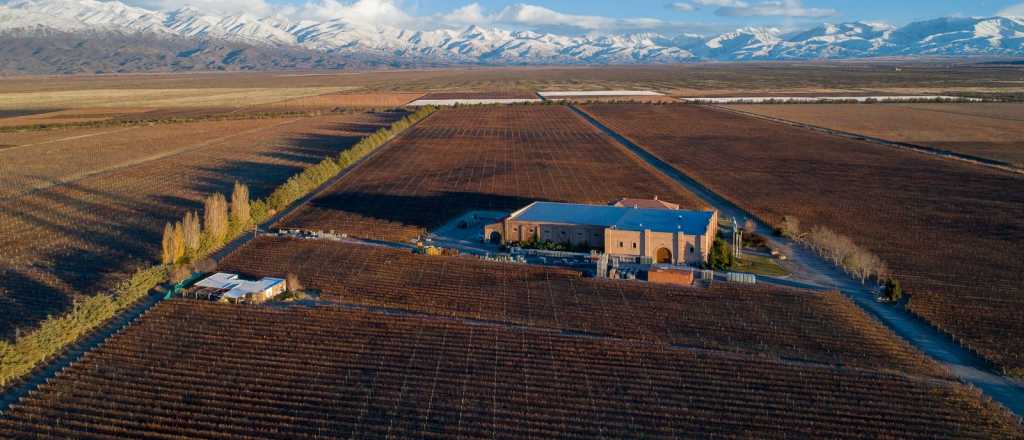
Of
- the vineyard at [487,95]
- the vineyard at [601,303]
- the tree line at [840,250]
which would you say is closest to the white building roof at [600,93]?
the vineyard at [487,95]

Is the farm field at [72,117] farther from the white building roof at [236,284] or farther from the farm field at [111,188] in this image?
the white building roof at [236,284]

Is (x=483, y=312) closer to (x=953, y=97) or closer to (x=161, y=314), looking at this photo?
(x=161, y=314)

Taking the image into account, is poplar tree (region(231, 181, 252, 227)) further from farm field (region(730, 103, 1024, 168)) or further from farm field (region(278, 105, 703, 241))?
farm field (region(730, 103, 1024, 168))

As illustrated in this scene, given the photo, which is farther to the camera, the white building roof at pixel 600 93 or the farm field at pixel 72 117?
the white building roof at pixel 600 93

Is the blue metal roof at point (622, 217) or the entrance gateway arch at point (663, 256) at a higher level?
the blue metal roof at point (622, 217)

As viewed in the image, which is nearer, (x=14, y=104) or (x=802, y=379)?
(x=802, y=379)

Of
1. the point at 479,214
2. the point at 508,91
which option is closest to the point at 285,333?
the point at 479,214

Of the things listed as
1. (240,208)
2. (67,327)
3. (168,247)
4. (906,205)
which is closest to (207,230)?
(240,208)
